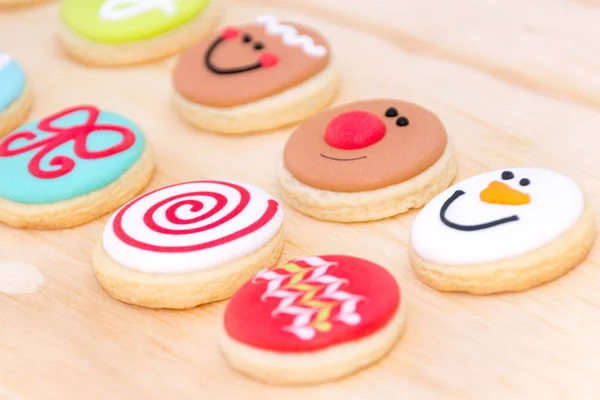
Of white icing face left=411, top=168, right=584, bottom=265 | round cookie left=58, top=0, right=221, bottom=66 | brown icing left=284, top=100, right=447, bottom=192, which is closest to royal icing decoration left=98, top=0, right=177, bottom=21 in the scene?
round cookie left=58, top=0, right=221, bottom=66

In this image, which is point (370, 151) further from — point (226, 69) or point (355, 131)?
point (226, 69)

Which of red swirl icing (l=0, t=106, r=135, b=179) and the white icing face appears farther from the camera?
red swirl icing (l=0, t=106, r=135, b=179)

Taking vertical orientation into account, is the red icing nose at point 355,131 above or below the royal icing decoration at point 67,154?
above

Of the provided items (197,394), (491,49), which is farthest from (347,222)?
(491,49)

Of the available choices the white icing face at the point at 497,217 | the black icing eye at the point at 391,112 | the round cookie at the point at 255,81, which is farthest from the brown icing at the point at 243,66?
the white icing face at the point at 497,217

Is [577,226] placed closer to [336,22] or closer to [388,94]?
[388,94]

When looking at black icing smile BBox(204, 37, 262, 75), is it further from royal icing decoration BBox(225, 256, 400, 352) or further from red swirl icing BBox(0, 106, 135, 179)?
royal icing decoration BBox(225, 256, 400, 352)

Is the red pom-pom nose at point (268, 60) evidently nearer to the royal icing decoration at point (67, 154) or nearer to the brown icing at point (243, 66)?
the brown icing at point (243, 66)
